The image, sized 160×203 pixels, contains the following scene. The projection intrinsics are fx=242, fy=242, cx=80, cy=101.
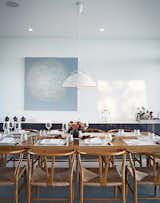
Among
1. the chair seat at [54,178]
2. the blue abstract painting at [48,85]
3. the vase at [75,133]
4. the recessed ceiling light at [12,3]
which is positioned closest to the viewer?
the chair seat at [54,178]

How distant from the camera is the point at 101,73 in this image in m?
5.81

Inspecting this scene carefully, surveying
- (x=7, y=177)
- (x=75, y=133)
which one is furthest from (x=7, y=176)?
(x=75, y=133)

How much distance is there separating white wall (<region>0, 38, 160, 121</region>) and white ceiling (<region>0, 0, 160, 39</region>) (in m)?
0.28

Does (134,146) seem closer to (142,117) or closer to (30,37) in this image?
(142,117)

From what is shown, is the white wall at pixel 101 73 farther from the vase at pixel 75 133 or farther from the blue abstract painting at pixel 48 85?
the vase at pixel 75 133

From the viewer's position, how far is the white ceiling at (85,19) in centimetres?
378

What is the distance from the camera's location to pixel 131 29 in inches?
198

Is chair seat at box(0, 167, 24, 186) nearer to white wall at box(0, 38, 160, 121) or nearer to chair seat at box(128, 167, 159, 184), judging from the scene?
chair seat at box(128, 167, 159, 184)

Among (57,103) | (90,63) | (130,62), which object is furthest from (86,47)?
(57,103)

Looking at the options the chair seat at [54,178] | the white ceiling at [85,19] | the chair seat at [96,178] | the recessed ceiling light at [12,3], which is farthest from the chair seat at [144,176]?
the recessed ceiling light at [12,3]

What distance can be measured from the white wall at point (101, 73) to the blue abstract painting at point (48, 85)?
124 mm

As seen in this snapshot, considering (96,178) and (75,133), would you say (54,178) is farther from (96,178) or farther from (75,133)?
(75,133)

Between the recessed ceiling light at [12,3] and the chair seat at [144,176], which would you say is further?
the recessed ceiling light at [12,3]

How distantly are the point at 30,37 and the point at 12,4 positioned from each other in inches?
77.8
